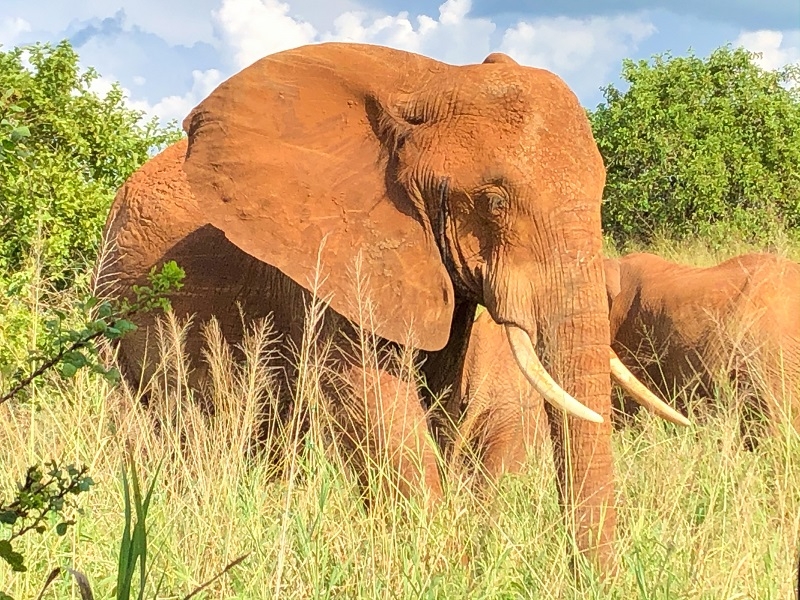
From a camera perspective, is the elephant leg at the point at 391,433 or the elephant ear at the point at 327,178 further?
the elephant ear at the point at 327,178

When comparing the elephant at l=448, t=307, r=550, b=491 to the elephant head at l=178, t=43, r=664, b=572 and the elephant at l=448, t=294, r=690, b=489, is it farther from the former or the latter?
the elephant head at l=178, t=43, r=664, b=572

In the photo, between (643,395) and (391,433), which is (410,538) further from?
(643,395)

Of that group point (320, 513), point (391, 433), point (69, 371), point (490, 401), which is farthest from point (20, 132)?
point (490, 401)

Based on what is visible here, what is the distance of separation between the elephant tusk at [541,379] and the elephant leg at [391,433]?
0.37 meters

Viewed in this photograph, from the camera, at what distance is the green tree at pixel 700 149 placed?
546 inches

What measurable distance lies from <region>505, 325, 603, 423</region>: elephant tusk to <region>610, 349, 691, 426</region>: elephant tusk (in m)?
0.31

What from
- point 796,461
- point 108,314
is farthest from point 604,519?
point 108,314

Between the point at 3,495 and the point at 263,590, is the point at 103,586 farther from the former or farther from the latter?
the point at 3,495

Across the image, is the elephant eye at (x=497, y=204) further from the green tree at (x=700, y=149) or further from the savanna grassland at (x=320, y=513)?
the green tree at (x=700, y=149)

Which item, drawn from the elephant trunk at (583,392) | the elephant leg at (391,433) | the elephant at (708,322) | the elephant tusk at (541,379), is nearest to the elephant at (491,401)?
the elephant leg at (391,433)

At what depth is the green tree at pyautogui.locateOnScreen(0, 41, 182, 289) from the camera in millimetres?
6719

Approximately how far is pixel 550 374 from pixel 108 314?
6.87 ft

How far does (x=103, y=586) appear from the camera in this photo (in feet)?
9.94

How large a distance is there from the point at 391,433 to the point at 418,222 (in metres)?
Result: 0.79
